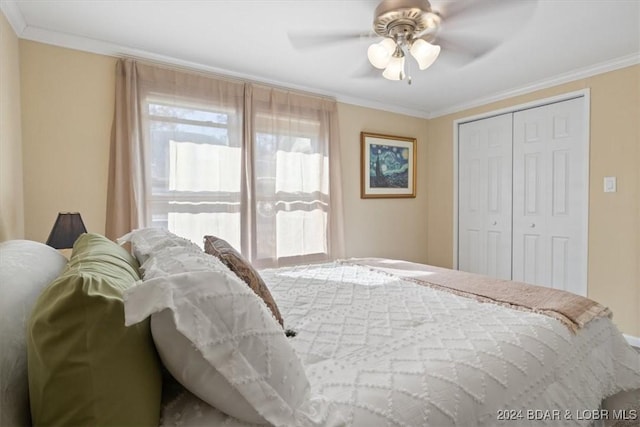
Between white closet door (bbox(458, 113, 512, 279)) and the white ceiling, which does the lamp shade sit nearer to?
the white ceiling

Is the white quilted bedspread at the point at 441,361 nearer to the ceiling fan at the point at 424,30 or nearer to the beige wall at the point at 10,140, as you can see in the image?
the ceiling fan at the point at 424,30

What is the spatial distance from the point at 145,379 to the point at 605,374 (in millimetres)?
1884

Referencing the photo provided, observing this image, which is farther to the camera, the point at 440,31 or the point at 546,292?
the point at 440,31

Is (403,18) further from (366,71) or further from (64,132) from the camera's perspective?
(64,132)

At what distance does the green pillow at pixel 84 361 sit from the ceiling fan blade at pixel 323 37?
2.04 meters

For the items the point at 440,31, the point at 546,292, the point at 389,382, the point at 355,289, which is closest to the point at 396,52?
the point at 440,31

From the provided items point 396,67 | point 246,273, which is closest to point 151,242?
point 246,273

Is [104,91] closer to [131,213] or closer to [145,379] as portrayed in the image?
[131,213]

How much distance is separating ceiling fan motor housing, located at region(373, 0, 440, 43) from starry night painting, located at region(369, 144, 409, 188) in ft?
6.94

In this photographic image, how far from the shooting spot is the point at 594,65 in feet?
9.59

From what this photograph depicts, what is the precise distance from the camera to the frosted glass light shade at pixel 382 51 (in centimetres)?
187

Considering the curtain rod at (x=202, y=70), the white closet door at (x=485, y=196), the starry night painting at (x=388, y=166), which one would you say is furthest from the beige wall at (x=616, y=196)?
the curtain rod at (x=202, y=70)

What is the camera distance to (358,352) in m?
1.17

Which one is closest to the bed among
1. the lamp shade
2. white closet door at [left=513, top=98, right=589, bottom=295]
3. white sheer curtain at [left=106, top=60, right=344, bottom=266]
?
the lamp shade
